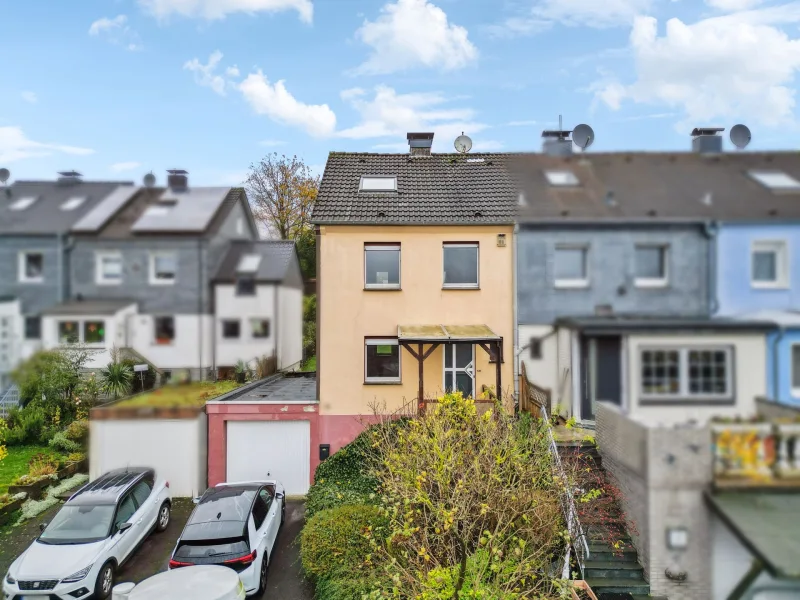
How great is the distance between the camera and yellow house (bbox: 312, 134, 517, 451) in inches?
178

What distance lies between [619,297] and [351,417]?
30.8 feet

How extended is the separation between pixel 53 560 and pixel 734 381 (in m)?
8.28

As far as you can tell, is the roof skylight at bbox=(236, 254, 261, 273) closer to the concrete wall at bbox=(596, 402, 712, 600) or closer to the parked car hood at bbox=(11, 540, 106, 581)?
the concrete wall at bbox=(596, 402, 712, 600)

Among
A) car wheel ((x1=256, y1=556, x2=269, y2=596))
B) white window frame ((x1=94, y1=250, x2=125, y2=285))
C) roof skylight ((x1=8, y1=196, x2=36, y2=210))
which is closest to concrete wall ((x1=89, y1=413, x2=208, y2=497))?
white window frame ((x1=94, y1=250, x2=125, y2=285))

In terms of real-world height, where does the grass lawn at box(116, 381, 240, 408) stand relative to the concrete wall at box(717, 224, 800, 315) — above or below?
below

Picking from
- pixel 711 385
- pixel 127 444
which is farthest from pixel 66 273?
pixel 711 385

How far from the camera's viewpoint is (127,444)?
1988 mm

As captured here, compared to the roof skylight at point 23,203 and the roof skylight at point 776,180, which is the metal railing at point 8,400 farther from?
the roof skylight at point 776,180

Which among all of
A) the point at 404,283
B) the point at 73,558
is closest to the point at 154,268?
the point at 404,283

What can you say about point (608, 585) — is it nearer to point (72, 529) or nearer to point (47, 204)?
point (47, 204)

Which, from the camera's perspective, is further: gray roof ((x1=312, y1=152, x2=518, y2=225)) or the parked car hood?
the parked car hood

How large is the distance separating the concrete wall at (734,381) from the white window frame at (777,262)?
0.52 ft

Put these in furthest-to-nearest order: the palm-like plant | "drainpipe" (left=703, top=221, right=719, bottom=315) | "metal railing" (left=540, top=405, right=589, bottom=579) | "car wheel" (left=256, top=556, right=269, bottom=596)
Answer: "car wheel" (left=256, top=556, right=269, bottom=596)
"metal railing" (left=540, top=405, right=589, bottom=579)
the palm-like plant
"drainpipe" (left=703, top=221, right=719, bottom=315)

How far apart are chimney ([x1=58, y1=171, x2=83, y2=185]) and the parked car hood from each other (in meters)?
6.07
